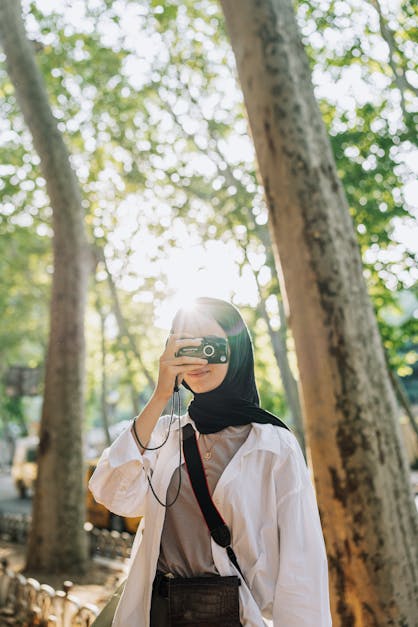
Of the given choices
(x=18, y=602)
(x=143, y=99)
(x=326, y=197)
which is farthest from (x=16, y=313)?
(x=326, y=197)

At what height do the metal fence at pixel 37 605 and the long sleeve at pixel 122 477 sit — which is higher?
the long sleeve at pixel 122 477

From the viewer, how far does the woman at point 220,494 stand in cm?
177

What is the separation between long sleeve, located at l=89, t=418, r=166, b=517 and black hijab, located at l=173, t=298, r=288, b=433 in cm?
27

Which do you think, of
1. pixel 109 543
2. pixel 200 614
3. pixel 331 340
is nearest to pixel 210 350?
pixel 200 614

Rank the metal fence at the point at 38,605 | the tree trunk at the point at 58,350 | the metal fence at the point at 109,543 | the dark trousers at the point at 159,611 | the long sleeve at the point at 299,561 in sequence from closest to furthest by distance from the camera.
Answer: the long sleeve at the point at 299,561, the dark trousers at the point at 159,611, the metal fence at the point at 38,605, the tree trunk at the point at 58,350, the metal fence at the point at 109,543

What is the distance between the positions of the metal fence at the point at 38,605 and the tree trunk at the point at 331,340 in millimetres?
1858

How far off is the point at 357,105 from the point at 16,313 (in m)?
22.7

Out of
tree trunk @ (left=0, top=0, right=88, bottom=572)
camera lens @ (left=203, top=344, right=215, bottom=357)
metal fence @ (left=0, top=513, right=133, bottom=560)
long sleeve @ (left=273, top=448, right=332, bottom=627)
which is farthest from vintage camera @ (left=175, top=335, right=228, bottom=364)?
metal fence @ (left=0, top=513, right=133, bottom=560)

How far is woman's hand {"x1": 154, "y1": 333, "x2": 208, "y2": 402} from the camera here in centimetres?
192

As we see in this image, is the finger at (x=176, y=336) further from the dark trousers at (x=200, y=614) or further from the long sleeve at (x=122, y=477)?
the dark trousers at (x=200, y=614)

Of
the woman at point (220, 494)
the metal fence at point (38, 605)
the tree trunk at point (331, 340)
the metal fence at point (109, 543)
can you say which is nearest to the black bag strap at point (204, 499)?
the woman at point (220, 494)

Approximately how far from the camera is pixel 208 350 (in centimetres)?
193

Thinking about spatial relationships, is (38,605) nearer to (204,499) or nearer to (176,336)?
(204,499)

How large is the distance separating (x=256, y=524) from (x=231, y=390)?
18.5 inches
